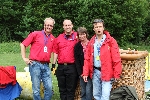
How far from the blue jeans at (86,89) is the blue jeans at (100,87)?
20cm

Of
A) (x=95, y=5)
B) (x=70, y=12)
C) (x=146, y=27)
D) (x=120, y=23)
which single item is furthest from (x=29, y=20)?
(x=146, y=27)

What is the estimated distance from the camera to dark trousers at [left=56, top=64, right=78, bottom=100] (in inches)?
242

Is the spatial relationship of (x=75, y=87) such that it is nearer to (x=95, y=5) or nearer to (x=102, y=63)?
(x=102, y=63)

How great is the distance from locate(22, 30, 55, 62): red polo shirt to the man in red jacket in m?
0.83

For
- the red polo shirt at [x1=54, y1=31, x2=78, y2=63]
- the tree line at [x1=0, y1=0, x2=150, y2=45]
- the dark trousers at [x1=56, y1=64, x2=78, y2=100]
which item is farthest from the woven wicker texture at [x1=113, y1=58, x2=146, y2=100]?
the tree line at [x1=0, y1=0, x2=150, y2=45]

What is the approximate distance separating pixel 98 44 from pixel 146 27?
22.7 metres

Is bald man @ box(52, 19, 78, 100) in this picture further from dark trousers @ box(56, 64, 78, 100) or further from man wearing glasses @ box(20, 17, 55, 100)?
man wearing glasses @ box(20, 17, 55, 100)

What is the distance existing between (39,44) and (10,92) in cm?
113

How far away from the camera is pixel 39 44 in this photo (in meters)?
6.11

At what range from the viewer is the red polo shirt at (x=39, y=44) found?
6.09m

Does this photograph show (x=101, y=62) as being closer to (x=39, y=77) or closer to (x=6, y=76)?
(x=39, y=77)

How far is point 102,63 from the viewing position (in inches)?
213

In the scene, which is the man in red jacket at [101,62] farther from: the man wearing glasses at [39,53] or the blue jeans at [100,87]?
the man wearing glasses at [39,53]

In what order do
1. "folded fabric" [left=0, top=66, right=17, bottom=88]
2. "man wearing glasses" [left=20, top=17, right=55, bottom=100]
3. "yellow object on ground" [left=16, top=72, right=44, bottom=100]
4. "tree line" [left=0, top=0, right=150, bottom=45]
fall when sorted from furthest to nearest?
"tree line" [left=0, top=0, right=150, bottom=45]
"yellow object on ground" [left=16, top=72, right=44, bottom=100]
"folded fabric" [left=0, top=66, right=17, bottom=88]
"man wearing glasses" [left=20, top=17, right=55, bottom=100]
